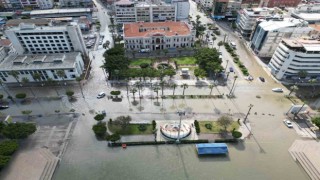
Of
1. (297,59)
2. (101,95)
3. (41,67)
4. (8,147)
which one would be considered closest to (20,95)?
(41,67)

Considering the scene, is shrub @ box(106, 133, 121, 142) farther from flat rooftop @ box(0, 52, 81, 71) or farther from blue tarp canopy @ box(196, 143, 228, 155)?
flat rooftop @ box(0, 52, 81, 71)

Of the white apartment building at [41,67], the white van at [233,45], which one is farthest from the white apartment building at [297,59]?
the white apartment building at [41,67]

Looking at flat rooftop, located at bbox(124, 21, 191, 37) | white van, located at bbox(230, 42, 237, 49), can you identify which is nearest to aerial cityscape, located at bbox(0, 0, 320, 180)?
flat rooftop, located at bbox(124, 21, 191, 37)

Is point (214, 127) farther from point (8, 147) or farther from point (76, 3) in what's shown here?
point (76, 3)

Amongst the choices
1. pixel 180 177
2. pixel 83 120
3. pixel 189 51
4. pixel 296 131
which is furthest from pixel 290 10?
pixel 83 120

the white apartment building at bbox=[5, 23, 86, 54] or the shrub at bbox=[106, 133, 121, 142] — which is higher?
the white apartment building at bbox=[5, 23, 86, 54]
